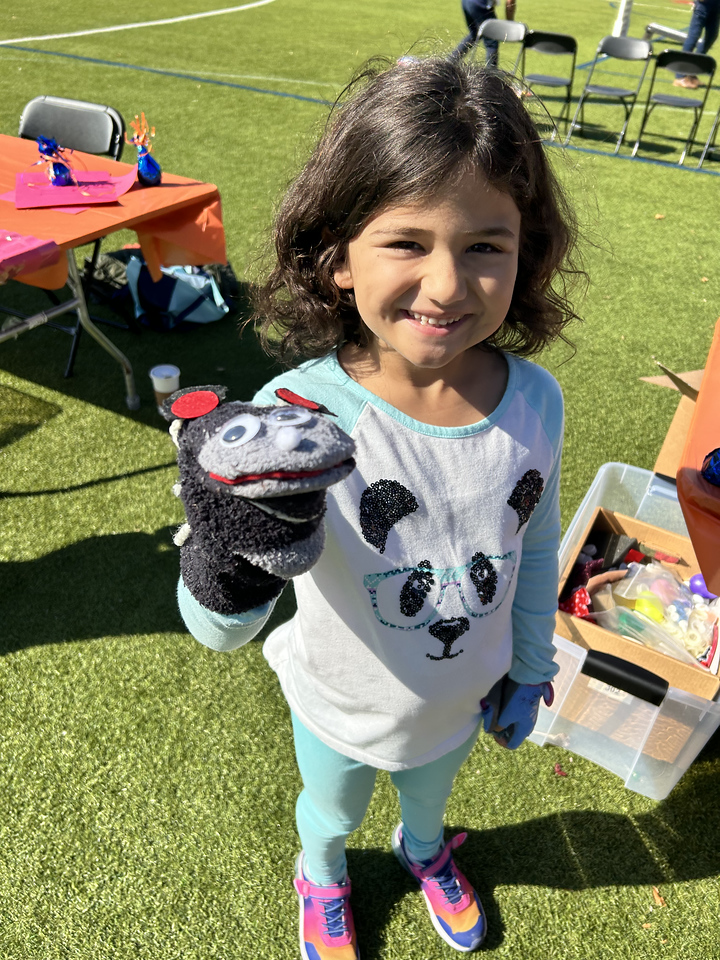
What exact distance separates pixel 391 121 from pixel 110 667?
190 cm

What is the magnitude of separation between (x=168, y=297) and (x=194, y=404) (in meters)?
3.35

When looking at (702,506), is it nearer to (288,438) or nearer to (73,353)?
(288,438)

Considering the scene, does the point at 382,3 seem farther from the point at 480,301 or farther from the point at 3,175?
the point at 480,301

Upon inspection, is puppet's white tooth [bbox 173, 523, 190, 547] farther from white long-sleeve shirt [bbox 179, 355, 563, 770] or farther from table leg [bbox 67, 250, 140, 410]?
table leg [bbox 67, 250, 140, 410]

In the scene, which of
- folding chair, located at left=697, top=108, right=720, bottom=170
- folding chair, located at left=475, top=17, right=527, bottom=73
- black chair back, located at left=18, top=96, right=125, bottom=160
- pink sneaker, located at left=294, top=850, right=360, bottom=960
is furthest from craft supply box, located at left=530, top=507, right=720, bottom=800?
folding chair, located at left=475, top=17, right=527, bottom=73

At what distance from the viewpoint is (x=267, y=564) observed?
31.0 inches

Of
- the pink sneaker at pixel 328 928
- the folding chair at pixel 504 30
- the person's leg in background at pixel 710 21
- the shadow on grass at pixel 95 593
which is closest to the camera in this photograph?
the pink sneaker at pixel 328 928

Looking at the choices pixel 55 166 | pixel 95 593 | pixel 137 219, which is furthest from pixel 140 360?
pixel 95 593

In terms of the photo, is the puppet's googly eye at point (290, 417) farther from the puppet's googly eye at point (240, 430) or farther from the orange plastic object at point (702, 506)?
the orange plastic object at point (702, 506)

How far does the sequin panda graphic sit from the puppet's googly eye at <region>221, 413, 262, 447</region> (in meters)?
0.34

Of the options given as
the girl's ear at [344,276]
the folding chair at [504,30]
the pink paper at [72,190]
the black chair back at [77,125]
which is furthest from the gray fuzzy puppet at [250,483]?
the folding chair at [504,30]

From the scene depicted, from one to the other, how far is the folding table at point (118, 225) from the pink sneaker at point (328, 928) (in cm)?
238

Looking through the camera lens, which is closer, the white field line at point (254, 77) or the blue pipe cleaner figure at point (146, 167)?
the blue pipe cleaner figure at point (146, 167)

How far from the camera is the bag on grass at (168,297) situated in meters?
3.92
